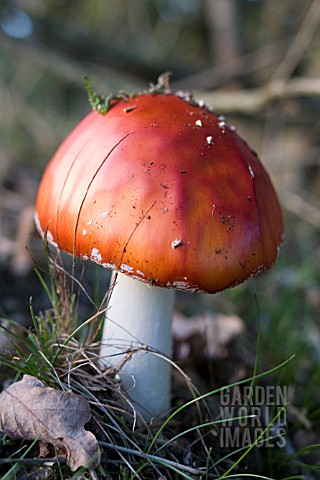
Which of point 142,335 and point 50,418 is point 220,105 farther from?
point 50,418

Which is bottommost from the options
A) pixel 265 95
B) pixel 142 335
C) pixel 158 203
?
pixel 142 335

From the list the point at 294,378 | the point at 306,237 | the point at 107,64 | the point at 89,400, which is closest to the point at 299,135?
the point at 306,237

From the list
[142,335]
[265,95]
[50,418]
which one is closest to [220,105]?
[265,95]

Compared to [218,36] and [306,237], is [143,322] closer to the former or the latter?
[306,237]

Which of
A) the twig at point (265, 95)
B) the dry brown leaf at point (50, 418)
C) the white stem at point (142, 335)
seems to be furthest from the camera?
the twig at point (265, 95)

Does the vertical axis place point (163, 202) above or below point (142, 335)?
above

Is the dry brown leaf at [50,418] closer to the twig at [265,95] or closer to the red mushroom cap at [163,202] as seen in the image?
the red mushroom cap at [163,202]

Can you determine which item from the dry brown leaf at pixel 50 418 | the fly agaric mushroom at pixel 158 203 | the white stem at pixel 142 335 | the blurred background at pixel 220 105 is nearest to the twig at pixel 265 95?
the blurred background at pixel 220 105
